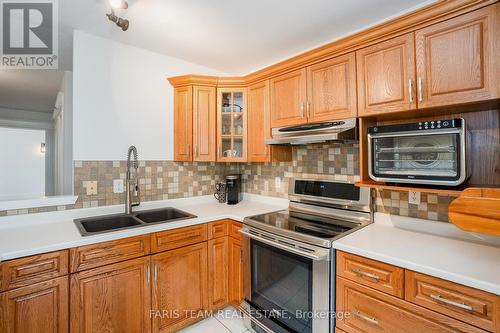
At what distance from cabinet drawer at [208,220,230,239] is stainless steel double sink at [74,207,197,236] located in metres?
0.18

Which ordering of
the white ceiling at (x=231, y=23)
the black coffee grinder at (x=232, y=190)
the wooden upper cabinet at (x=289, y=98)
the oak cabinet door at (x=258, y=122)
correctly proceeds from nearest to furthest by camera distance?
1. the white ceiling at (x=231, y=23)
2. the wooden upper cabinet at (x=289, y=98)
3. the oak cabinet door at (x=258, y=122)
4. the black coffee grinder at (x=232, y=190)

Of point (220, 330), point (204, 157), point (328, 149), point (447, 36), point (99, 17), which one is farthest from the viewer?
point (204, 157)

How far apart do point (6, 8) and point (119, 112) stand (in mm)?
918

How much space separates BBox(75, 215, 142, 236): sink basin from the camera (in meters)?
1.87

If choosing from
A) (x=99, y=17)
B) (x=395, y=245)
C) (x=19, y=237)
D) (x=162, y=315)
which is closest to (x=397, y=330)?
(x=395, y=245)

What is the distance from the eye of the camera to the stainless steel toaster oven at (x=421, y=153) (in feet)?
4.13

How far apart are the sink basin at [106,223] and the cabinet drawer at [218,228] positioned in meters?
0.56

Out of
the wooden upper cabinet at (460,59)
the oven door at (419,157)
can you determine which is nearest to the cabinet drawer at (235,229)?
the oven door at (419,157)

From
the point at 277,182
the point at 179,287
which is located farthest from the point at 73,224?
the point at 277,182

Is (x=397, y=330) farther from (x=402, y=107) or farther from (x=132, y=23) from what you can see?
(x=132, y=23)

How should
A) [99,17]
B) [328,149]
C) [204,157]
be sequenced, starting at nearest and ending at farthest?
[99,17] < [328,149] < [204,157]

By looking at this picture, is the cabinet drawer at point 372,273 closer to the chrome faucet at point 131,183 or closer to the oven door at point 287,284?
the oven door at point 287,284

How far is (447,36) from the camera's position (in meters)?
1.29

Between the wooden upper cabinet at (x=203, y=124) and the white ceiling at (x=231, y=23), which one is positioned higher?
the white ceiling at (x=231, y=23)
